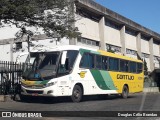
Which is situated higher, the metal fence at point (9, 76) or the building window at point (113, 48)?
the building window at point (113, 48)

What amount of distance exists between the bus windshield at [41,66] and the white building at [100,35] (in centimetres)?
1049

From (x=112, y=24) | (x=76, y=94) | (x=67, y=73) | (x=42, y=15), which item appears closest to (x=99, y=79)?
(x=76, y=94)

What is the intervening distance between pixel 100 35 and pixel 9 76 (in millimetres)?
19546

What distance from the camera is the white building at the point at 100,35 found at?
33.3 m

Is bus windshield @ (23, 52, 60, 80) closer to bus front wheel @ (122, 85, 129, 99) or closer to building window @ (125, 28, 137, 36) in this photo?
bus front wheel @ (122, 85, 129, 99)

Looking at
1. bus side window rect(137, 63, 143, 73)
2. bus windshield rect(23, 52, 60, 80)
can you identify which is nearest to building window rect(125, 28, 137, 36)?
bus side window rect(137, 63, 143, 73)

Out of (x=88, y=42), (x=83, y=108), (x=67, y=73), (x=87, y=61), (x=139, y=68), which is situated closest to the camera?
(x=83, y=108)

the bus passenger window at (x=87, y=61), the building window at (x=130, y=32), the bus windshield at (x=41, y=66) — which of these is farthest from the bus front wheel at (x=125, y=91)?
the building window at (x=130, y=32)

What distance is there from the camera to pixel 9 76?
20.0 metres

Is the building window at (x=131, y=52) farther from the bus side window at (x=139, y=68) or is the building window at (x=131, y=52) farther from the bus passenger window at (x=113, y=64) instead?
the bus passenger window at (x=113, y=64)

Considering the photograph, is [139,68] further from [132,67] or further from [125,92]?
[125,92]

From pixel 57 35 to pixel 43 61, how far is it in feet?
10.2

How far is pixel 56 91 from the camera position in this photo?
16.5m

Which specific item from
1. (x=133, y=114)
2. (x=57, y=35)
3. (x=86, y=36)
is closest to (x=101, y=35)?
(x=86, y=36)
